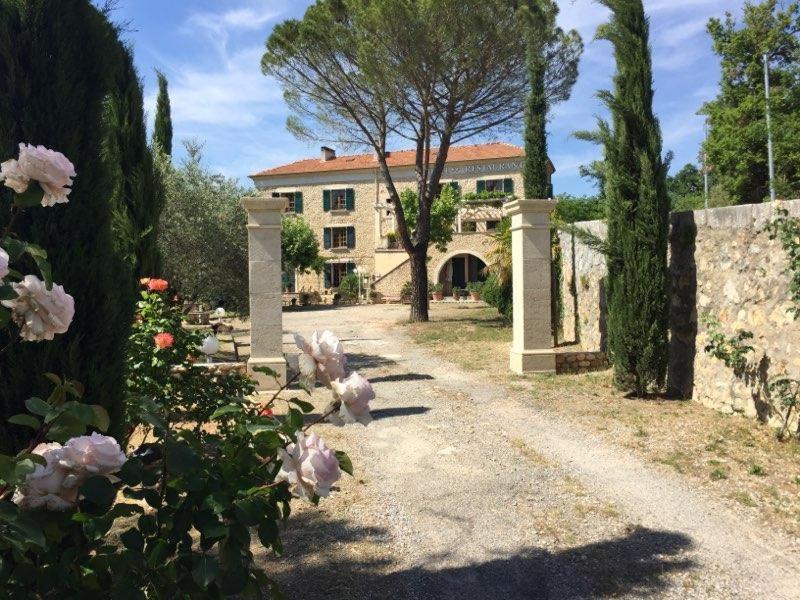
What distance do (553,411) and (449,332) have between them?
776cm

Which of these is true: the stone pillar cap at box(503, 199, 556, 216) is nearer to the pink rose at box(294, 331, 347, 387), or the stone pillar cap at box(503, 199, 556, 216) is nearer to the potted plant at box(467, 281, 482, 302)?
the pink rose at box(294, 331, 347, 387)

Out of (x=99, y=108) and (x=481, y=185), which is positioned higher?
(x=481, y=185)

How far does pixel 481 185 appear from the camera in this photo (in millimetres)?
33281

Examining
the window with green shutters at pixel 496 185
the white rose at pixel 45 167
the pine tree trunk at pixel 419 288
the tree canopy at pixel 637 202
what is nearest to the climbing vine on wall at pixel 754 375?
the tree canopy at pixel 637 202

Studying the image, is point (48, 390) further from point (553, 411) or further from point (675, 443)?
point (553, 411)

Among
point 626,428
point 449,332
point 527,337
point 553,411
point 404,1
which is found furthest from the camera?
point 449,332

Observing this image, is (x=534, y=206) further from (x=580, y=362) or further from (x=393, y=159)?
(x=393, y=159)

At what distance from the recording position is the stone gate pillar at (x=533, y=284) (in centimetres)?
828

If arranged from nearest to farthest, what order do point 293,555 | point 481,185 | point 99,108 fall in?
point 99,108 < point 293,555 < point 481,185

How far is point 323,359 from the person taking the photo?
170cm

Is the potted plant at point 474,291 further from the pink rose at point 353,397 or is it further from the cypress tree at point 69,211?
the pink rose at point 353,397

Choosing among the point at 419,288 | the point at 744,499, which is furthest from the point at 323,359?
the point at 419,288

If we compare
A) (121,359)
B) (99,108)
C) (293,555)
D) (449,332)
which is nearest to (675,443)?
(293,555)

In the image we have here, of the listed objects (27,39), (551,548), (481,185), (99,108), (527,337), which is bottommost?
(551,548)
